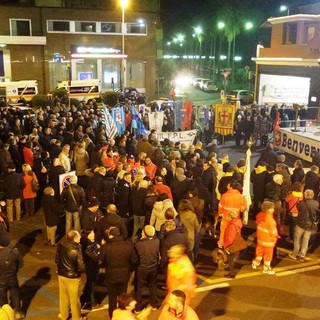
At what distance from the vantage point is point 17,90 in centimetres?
3156

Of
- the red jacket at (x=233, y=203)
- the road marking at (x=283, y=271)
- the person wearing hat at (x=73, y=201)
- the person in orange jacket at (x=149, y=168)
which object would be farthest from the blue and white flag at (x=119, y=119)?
the road marking at (x=283, y=271)

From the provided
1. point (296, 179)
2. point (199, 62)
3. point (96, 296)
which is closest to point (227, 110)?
point (296, 179)

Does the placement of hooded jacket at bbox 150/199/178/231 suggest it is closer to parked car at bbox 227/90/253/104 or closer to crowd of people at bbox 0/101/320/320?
crowd of people at bbox 0/101/320/320

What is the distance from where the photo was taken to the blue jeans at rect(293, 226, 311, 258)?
9365 mm

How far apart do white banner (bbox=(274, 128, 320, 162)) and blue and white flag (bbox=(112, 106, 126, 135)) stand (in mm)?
6912

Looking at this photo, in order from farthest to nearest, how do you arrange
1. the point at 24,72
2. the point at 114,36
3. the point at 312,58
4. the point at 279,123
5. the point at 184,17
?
1. the point at 184,17
2. the point at 114,36
3. the point at 24,72
4. the point at 312,58
5. the point at 279,123

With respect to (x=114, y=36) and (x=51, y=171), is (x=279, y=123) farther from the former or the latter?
(x=114, y=36)

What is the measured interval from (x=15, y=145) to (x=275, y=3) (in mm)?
59035

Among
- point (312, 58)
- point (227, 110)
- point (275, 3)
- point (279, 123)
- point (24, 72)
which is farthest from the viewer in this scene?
point (275, 3)

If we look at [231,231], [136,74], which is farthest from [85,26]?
[231,231]

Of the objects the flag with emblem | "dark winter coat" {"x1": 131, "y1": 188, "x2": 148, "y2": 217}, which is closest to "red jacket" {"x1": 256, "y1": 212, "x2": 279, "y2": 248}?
"dark winter coat" {"x1": 131, "y1": 188, "x2": 148, "y2": 217}

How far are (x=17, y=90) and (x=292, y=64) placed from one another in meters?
18.1

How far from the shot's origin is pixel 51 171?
11.4m

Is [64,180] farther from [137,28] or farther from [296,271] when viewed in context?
[137,28]
